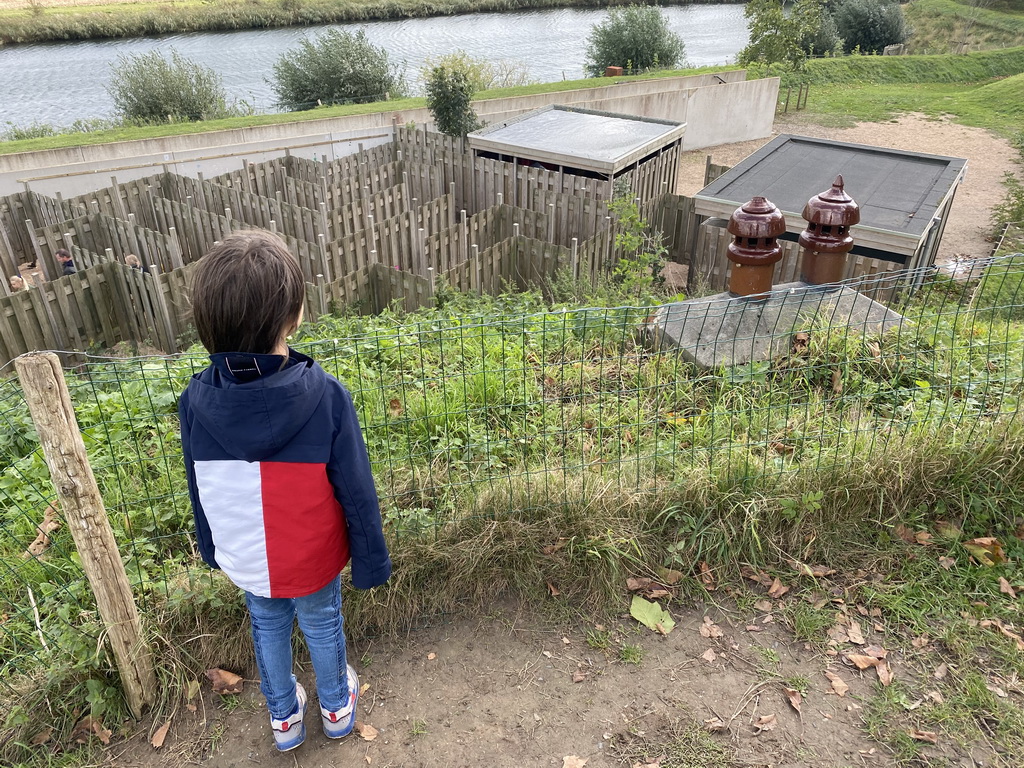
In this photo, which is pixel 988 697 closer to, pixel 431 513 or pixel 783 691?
pixel 783 691

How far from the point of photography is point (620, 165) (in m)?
9.98

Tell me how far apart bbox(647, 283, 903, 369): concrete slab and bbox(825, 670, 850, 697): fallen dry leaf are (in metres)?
1.87

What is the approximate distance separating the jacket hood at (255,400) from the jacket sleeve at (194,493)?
0.14 m

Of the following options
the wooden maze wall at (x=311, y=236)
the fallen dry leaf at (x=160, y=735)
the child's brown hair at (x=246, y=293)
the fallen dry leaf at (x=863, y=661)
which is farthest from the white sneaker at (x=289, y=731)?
the wooden maze wall at (x=311, y=236)

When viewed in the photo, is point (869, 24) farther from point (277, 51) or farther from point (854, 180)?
point (854, 180)

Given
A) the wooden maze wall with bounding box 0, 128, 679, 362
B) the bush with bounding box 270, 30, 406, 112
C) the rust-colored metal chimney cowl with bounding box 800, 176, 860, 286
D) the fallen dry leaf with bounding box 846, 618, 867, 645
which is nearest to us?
the fallen dry leaf with bounding box 846, 618, 867, 645

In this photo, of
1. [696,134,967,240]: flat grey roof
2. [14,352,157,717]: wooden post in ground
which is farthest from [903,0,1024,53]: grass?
[14,352,157,717]: wooden post in ground

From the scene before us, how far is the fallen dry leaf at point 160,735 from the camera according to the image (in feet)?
8.46

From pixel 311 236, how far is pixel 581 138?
460cm

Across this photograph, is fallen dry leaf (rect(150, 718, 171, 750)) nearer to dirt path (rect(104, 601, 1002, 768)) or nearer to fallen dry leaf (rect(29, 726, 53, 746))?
dirt path (rect(104, 601, 1002, 768))

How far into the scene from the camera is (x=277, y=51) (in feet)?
105

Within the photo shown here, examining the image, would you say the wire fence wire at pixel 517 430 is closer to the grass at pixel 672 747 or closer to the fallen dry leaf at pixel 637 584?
the fallen dry leaf at pixel 637 584

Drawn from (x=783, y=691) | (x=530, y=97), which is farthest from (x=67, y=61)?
(x=783, y=691)

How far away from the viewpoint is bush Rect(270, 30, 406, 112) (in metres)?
19.8
